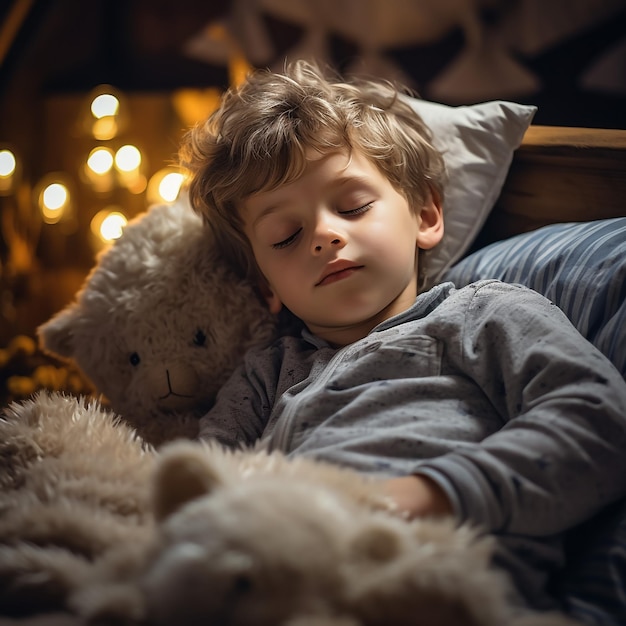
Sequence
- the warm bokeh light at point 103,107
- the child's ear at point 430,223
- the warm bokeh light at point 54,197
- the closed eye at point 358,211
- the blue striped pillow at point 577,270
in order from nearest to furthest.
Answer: the blue striped pillow at point 577,270
the closed eye at point 358,211
the child's ear at point 430,223
the warm bokeh light at point 54,197
the warm bokeh light at point 103,107

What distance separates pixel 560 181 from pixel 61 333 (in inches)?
31.2

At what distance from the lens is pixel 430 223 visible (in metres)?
1.16

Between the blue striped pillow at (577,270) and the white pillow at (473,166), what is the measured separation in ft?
0.17

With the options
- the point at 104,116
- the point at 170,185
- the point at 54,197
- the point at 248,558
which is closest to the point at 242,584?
the point at 248,558

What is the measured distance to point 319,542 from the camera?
1.93 ft

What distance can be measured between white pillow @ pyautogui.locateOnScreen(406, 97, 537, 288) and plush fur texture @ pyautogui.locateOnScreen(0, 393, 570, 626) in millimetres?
567

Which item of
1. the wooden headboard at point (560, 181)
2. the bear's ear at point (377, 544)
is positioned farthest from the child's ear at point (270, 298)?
the bear's ear at point (377, 544)

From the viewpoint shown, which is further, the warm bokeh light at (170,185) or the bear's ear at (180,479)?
the warm bokeh light at (170,185)

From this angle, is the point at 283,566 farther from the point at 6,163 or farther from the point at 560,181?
the point at 6,163

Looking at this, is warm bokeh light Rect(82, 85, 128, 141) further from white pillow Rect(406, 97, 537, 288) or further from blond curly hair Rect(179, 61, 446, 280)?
white pillow Rect(406, 97, 537, 288)

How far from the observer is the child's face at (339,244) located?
994 mm

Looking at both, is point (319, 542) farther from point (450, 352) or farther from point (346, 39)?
point (346, 39)

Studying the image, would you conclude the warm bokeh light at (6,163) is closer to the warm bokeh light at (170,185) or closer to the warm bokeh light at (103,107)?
the warm bokeh light at (103,107)

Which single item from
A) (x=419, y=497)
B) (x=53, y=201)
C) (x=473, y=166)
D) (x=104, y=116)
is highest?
(x=104, y=116)
